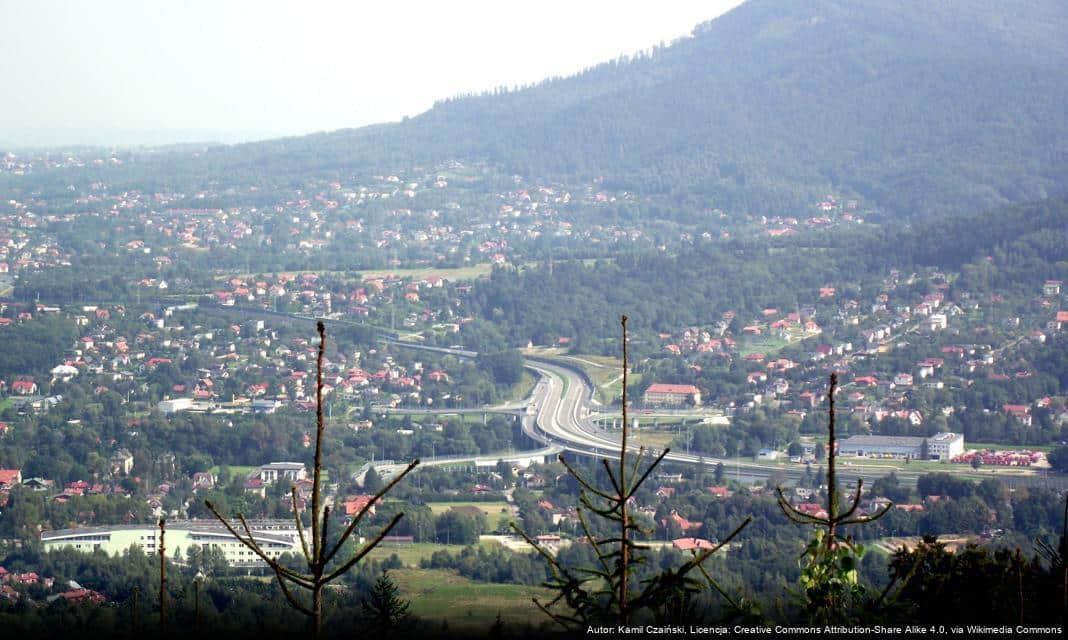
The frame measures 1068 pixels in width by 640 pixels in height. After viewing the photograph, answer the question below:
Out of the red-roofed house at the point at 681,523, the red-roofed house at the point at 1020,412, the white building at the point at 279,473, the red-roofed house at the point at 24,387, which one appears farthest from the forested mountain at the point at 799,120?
the red-roofed house at the point at 681,523

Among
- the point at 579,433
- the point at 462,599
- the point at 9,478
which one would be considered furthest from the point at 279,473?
the point at 462,599

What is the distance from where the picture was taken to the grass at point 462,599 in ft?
37.6

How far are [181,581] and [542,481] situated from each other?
758cm

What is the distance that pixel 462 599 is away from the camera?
43.7 feet

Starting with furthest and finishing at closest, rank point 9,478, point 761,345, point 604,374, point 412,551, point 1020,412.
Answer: point 761,345 → point 604,374 → point 1020,412 → point 9,478 → point 412,551

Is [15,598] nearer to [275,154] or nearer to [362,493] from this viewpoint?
[362,493]

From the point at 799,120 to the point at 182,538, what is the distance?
51084mm

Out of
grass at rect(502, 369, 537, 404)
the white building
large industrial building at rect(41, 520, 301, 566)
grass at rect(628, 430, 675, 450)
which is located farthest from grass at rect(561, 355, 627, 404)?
large industrial building at rect(41, 520, 301, 566)

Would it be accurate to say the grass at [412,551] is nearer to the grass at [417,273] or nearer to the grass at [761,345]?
the grass at [761,345]

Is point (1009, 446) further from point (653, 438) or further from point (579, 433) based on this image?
point (579, 433)

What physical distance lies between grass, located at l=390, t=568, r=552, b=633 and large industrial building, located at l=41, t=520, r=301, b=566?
1.83 m

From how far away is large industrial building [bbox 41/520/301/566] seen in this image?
16000 mm

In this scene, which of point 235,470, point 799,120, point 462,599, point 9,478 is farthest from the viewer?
point 799,120

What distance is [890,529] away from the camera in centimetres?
1639
